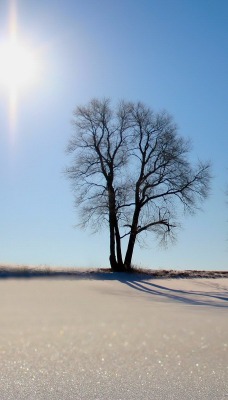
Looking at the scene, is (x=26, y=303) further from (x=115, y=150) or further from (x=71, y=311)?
(x=115, y=150)

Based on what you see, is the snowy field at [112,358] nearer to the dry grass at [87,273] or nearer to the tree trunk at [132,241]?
the dry grass at [87,273]

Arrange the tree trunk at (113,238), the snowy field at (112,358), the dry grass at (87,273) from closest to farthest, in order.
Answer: the snowy field at (112,358) → the dry grass at (87,273) → the tree trunk at (113,238)

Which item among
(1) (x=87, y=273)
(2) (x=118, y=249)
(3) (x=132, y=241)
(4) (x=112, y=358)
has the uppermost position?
(3) (x=132, y=241)

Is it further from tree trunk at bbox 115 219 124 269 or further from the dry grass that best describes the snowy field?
tree trunk at bbox 115 219 124 269

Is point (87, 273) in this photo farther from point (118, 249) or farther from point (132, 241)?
point (132, 241)

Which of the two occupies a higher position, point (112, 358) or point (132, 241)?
point (132, 241)

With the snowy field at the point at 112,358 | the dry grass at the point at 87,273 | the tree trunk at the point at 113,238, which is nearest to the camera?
the snowy field at the point at 112,358

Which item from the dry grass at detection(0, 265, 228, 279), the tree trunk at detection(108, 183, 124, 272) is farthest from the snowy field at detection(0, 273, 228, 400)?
the tree trunk at detection(108, 183, 124, 272)

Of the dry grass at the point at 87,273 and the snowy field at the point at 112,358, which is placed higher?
the dry grass at the point at 87,273

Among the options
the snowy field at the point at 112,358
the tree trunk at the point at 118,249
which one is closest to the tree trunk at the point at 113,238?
the tree trunk at the point at 118,249

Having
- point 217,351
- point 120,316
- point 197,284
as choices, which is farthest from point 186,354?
point 197,284

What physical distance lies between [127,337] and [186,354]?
0.72 metres

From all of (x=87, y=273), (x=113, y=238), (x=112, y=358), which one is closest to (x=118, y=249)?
(x=113, y=238)

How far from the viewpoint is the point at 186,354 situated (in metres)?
3.71
